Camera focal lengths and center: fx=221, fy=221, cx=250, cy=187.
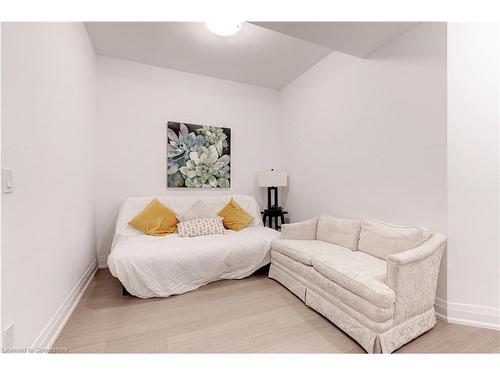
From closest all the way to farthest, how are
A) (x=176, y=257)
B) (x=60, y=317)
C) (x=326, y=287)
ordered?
(x=60, y=317) < (x=326, y=287) < (x=176, y=257)

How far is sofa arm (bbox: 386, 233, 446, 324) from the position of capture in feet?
4.56

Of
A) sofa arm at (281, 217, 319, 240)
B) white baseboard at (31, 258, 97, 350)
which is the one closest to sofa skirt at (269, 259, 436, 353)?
sofa arm at (281, 217, 319, 240)

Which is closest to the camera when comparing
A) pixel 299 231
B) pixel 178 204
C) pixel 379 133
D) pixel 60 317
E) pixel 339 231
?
pixel 60 317

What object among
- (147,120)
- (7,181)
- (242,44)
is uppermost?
(242,44)

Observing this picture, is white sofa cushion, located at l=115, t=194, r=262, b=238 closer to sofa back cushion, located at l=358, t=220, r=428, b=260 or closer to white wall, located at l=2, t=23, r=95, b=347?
white wall, located at l=2, t=23, r=95, b=347

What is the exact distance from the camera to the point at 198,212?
2.95 meters

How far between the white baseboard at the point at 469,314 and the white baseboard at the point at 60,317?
9.19ft

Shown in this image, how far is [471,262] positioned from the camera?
5.54 feet

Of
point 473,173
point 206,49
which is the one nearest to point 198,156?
point 206,49

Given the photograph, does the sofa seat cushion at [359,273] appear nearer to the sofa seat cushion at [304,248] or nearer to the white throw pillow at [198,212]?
the sofa seat cushion at [304,248]

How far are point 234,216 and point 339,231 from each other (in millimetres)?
1365

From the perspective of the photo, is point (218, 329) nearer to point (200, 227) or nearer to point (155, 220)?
point (200, 227)

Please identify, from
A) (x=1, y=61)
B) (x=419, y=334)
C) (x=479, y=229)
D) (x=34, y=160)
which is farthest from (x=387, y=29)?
(x=34, y=160)

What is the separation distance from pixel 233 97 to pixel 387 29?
215 centimetres
